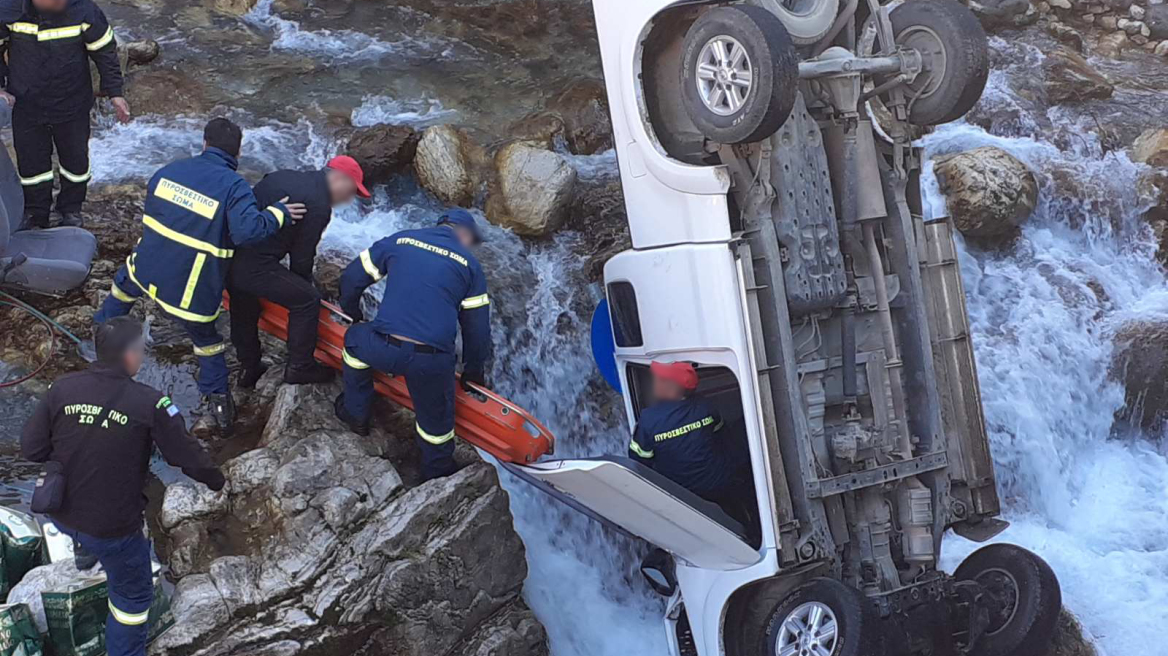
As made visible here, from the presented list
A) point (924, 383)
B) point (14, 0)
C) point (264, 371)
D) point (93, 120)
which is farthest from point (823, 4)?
point (93, 120)

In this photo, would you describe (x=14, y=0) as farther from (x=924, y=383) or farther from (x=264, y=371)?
(x=924, y=383)

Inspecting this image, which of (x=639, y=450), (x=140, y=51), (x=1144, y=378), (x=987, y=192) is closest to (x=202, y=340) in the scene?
(x=639, y=450)

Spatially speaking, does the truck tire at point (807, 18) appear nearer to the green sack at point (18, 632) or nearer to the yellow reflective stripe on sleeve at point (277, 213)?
the yellow reflective stripe on sleeve at point (277, 213)

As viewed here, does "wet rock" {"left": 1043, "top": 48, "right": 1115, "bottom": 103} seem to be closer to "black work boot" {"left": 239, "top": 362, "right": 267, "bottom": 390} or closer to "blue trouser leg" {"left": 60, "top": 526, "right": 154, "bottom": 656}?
"black work boot" {"left": 239, "top": 362, "right": 267, "bottom": 390}

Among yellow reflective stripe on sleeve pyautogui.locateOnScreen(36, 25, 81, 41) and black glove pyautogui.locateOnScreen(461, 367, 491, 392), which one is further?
yellow reflective stripe on sleeve pyautogui.locateOnScreen(36, 25, 81, 41)

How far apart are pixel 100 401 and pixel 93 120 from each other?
497cm

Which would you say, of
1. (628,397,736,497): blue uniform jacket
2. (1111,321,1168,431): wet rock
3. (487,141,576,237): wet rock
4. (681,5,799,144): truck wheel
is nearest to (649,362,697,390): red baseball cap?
(628,397,736,497): blue uniform jacket

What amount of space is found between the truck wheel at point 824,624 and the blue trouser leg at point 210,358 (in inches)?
118

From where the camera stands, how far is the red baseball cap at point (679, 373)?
5.41m

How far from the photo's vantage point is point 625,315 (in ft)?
19.0

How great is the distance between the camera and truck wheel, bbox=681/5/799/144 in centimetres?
473

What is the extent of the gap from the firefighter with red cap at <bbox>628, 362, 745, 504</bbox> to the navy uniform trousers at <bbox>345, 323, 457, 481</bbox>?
3.24ft

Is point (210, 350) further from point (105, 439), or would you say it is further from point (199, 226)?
point (105, 439)

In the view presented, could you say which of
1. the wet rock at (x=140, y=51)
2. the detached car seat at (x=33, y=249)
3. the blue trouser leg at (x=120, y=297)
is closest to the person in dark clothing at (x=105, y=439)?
the blue trouser leg at (x=120, y=297)
